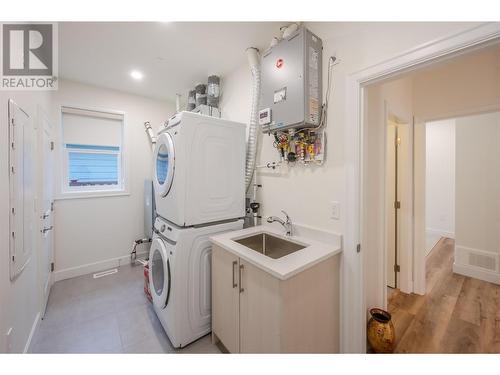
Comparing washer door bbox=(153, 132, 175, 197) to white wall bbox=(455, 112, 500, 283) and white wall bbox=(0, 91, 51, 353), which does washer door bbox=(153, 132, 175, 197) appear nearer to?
white wall bbox=(0, 91, 51, 353)

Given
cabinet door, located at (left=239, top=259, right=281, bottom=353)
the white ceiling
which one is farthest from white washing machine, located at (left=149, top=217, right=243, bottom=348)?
the white ceiling

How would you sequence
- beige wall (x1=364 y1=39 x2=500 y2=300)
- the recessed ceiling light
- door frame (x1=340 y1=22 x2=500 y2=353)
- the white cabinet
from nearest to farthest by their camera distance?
the white cabinet → door frame (x1=340 y1=22 x2=500 y2=353) → beige wall (x1=364 y1=39 x2=500 y2=300) → the recessed ceiling light

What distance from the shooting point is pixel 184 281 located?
160 centimetres

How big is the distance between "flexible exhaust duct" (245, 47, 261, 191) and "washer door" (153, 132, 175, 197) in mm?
791

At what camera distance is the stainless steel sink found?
172 cm

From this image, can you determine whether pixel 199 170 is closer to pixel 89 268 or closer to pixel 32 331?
pixel 32 331

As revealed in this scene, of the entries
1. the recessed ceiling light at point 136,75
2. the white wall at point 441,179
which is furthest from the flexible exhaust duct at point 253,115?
the white wall at point 441,179

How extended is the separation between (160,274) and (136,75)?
2.40 meters

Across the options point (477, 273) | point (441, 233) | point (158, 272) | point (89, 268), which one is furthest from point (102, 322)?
point (441, 233)

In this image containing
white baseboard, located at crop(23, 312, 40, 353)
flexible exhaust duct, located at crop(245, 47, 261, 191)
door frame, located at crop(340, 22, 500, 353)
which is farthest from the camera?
flexible exhaust duct, located at crop(245, 47, 261, 191)

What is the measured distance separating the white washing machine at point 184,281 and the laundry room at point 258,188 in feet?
0.04

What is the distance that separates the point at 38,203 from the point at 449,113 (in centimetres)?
415
